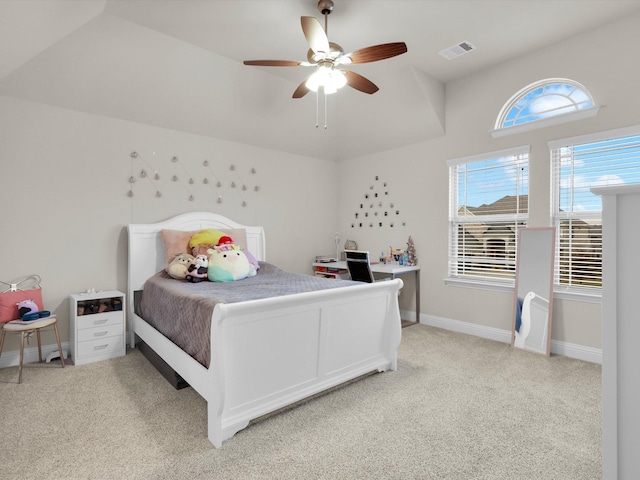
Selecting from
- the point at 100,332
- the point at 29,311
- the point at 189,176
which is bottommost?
the point at 100,332

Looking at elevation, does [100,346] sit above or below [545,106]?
below

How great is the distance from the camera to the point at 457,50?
3346 millimetres

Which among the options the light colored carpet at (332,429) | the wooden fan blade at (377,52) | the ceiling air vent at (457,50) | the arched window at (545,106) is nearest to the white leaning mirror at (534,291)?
the light colored carpet at (332,429)

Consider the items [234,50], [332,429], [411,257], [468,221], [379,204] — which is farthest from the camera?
[379,204]

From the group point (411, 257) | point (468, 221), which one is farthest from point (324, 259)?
point (468, 221)

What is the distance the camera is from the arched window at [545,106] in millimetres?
3219

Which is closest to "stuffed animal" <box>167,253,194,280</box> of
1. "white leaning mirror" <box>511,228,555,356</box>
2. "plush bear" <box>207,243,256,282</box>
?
"plush bear" <box>207,243,256,282</box>

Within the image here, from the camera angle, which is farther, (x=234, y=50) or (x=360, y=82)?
(x=234, y=50)

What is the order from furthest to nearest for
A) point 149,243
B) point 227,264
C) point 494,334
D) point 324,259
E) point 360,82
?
1. point 324,259
2. point 494,334
3. point 149,243
4. point 227,264
5. point 360,82

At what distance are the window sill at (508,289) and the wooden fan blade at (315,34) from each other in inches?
115

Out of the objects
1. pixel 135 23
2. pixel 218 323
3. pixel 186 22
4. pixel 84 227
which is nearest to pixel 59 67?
pixel 135 23

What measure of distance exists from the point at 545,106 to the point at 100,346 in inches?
190

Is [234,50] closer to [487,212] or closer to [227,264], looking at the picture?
[227,264]

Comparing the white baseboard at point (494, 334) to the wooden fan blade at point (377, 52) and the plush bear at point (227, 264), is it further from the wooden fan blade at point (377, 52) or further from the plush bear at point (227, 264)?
the wooden fan blade at point (377, 52)
